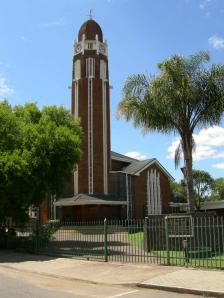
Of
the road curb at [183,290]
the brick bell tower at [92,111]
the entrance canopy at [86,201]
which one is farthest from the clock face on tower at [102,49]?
the road curb at [183,290]

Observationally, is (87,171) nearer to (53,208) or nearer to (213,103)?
(53,208)

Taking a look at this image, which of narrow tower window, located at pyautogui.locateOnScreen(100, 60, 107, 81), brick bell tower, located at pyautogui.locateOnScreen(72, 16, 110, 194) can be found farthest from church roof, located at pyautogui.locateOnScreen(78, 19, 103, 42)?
narrow tower window, located at pyautogui.locateOnScreen(100, 60, 107, 81)

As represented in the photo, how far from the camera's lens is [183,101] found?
2147 centimetres

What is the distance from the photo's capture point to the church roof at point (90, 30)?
157 ft

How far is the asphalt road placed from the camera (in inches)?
429

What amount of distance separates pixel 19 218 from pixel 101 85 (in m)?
24.5

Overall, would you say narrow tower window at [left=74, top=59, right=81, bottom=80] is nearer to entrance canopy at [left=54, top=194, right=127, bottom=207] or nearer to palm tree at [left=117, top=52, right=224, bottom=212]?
entrance canopy at [left=54, top=194, right=127, bottom=207]

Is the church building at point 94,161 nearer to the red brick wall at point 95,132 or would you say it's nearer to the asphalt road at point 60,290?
the red brick wall at point 95,132

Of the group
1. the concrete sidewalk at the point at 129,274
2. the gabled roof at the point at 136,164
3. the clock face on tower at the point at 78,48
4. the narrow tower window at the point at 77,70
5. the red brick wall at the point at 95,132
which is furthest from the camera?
the gabled roof at the point at 136,164

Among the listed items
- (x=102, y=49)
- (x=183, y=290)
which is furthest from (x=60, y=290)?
(x=102, y=49)

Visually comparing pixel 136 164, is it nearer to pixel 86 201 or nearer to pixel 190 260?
pixel 86 201

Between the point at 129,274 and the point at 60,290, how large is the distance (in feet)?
9.48

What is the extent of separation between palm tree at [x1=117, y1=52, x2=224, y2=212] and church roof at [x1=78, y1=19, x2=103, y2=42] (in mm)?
27021

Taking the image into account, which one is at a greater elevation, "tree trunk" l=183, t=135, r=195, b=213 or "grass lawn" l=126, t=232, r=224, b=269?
"tree trunk" l=183, t=135, r=195, b=213
